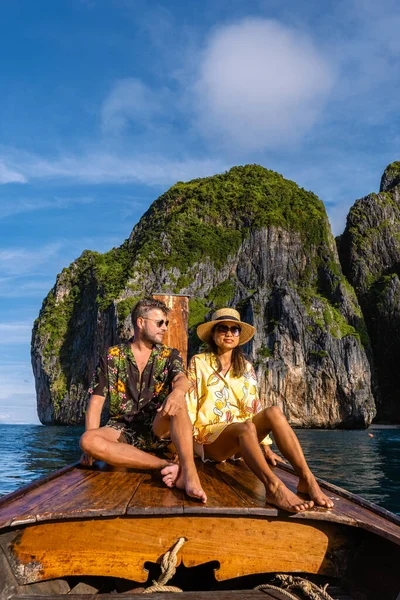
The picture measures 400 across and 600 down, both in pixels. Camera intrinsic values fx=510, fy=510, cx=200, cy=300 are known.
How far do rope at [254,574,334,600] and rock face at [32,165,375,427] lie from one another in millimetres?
41338

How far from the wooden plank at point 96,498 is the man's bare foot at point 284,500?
2.36ft

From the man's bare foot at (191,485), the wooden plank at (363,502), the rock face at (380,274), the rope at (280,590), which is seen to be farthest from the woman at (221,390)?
the rock face at (380,274)

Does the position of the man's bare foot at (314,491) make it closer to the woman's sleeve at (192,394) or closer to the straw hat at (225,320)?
the woman's sleeve at (192,394)

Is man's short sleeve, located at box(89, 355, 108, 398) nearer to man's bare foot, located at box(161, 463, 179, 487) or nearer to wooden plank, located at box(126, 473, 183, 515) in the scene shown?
wooden plank, located at box(126, 473, 183, 515)

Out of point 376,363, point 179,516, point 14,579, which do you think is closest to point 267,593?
point 179,516

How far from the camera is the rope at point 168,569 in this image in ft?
7.39

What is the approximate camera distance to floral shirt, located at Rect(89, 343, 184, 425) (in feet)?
12.2

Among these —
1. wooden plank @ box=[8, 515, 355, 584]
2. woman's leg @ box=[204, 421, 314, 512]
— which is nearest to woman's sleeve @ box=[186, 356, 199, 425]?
woman's leg @ box=[204, 421, 314, 512]

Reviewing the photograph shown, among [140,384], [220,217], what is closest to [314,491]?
[140,384]

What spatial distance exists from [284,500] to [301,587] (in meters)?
0.38

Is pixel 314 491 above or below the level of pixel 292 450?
below

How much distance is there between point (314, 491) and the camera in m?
2.72

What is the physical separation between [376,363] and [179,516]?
2142 inches

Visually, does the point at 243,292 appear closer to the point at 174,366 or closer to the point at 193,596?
the point at 174,366
